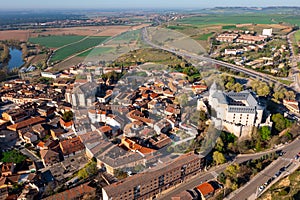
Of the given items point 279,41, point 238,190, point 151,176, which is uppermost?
point 279,41

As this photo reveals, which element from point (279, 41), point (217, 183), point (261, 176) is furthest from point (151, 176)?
Answer: point (279, 41)

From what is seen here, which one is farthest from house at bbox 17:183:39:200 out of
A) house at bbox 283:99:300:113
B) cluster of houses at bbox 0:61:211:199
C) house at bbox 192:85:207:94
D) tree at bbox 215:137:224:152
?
house at bbox 283:99:300:113

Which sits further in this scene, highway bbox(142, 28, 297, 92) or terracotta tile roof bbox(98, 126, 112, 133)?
highway bbox(142, 28, 297, 92)

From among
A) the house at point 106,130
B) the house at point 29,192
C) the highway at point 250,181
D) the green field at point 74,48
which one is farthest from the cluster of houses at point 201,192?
the green field at point 74,48

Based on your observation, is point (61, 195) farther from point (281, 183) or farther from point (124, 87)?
point (124, 87)

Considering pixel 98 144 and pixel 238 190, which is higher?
pixel 98 144

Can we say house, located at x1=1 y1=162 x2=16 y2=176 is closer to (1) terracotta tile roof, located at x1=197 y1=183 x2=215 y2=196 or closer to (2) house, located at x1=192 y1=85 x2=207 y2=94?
(1) terracotta tile roof, located at x1=197 y1=183 x2=215 y2=196
